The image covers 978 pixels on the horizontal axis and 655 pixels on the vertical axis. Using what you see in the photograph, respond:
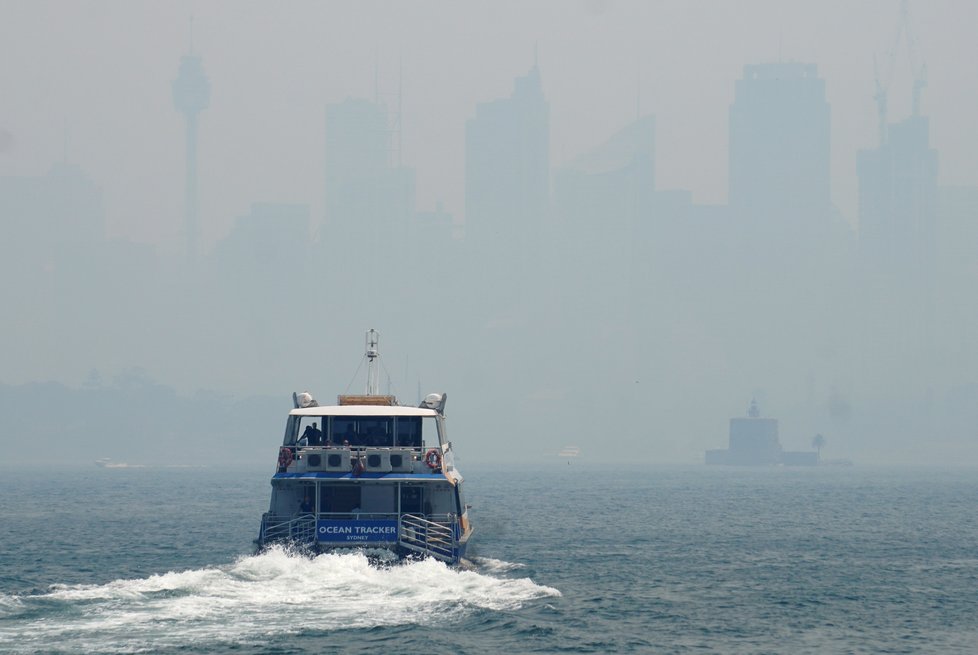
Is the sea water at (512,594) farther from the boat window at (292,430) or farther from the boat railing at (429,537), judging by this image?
the boat window at (292,430)

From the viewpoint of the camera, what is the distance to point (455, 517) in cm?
5172

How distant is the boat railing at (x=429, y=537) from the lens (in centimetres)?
4886

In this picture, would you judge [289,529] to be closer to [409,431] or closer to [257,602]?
[257,602]

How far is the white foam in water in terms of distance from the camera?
3831 cm

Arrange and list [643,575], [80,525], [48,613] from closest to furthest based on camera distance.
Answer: [48,613]
[643,575]
[80,525]

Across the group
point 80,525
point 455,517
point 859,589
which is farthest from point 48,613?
point 80,525

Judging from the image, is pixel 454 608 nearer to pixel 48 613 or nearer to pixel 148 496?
pixel 48 613

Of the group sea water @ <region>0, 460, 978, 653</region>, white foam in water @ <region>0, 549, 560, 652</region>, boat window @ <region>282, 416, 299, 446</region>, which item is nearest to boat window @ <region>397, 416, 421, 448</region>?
boat window @ <region>282, 416, 299, 446</region>

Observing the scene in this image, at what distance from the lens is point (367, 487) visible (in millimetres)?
52031

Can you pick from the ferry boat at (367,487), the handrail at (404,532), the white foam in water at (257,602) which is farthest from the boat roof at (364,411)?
the white foam in water at (257,602)

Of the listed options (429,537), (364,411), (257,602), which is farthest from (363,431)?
(257,602)

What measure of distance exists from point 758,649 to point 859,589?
625 inches

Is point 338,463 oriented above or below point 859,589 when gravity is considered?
above

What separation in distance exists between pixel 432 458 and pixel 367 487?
2955 mm
